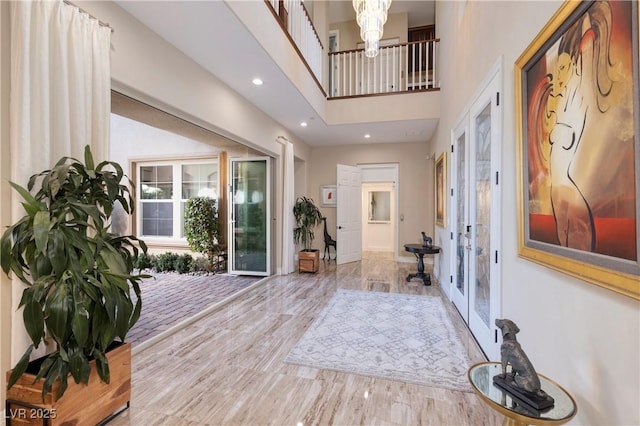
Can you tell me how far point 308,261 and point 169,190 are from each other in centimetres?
358

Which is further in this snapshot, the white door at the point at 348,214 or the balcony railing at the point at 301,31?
the white door at the point at 348,214

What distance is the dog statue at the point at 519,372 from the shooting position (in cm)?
107

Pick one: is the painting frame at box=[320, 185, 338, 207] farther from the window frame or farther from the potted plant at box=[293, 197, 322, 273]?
the window frame

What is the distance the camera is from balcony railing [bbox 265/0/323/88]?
3863 millimetres

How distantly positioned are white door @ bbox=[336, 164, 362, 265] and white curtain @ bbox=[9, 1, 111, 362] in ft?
16.6

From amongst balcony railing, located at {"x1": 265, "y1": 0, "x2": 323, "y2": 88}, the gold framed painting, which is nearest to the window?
balcony railing, located at {"x1": 265, "y1": 0, "x2": 323, "y2": 88}

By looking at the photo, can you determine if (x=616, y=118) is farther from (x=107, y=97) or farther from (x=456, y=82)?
(x=456, y=82)

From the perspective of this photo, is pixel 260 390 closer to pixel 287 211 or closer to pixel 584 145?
pixel 584 145

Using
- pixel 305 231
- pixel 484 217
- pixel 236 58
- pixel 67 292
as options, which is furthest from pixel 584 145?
pixel 305 231

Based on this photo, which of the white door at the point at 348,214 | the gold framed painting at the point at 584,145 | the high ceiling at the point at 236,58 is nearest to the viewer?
the gold framed painting at the point at 584,145

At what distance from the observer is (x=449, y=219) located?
4191mm

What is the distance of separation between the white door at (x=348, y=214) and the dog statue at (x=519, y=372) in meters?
5.36

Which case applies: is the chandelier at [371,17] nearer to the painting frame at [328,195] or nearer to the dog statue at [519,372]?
the dog statue at [519,372]

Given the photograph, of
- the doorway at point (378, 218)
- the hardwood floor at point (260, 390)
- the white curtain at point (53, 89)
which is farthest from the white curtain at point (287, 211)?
the doorway at point (378, 218)
